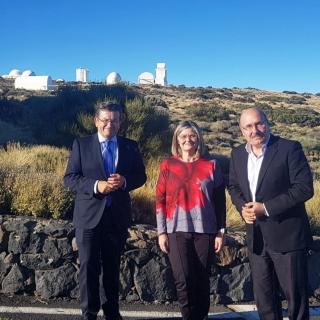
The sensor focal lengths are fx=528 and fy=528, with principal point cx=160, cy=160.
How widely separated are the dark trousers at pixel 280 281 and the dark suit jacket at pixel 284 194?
0.09m

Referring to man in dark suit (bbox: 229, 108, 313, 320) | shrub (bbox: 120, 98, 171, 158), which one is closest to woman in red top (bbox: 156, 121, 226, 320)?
man in dark suit (bbox: 229, 108, 313, 320)

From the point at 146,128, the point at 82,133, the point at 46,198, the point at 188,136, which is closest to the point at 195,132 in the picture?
the point at 188,136

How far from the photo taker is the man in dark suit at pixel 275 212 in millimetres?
4129

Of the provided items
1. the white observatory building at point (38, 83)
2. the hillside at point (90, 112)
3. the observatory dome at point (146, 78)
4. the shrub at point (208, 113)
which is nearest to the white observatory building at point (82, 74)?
the observatory dome at point (146, 78)

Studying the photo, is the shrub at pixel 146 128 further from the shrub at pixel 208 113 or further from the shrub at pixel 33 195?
the shrub at pixel 208 113

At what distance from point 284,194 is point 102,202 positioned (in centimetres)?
156

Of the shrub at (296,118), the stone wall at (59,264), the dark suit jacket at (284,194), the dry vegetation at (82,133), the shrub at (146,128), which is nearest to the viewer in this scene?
the dark suit jacket at (284,194)

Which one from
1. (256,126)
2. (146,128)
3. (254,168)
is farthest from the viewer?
Result: (146,128)

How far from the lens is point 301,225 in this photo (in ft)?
13.8

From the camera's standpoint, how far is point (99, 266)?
4.74 m

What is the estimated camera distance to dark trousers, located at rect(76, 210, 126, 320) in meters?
4.63

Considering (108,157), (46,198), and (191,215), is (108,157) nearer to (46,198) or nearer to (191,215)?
(191,215)

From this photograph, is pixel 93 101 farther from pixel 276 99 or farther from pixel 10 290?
pixel 276 99

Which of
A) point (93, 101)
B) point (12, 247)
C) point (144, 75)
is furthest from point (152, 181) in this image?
point (144, 75)
